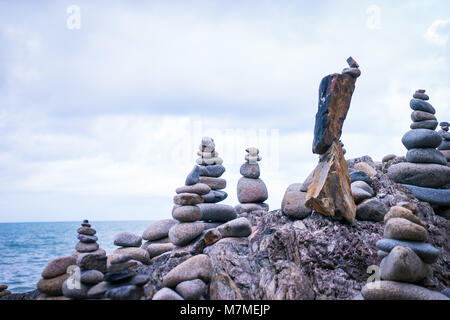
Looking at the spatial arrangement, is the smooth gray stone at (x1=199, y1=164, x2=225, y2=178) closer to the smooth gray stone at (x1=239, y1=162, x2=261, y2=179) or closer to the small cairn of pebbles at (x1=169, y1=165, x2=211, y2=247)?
the smooth gray stone at (x1=239, y1=162, x2=261, y2=179)

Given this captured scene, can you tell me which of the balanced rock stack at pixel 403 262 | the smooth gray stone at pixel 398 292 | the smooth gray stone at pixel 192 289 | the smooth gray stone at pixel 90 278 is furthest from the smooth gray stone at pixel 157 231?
the smooth gray stone at pixel 398 292

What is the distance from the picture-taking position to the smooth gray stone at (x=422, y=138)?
348 inches

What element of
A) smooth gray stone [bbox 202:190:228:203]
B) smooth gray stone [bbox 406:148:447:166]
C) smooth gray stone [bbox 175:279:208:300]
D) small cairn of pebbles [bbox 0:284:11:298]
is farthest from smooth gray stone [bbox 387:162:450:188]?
small cairn of pebbles [bbox 0:284:11:298]

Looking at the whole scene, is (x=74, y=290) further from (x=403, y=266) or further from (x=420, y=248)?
(x=420, y=248)

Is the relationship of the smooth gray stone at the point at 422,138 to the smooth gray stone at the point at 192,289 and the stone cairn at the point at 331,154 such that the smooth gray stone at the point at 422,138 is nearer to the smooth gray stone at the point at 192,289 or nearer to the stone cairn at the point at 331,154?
the stone cairn at the point at 331,154

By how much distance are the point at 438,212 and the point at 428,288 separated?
13.3 ft

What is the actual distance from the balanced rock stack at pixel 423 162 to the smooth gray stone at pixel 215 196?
4727 millimetres

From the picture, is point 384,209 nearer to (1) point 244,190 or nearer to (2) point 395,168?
(2) point 395,168

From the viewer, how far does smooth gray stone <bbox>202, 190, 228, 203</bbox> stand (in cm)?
1045

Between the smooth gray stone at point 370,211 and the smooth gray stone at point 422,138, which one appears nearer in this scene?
the smooth gray stone at point 370,211

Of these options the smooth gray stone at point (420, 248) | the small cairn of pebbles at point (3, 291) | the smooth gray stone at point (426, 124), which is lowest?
the small cairn of pebbles at point (3, 291)

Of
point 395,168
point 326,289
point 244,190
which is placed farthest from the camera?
point 244,190

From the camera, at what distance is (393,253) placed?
4.93 meters
